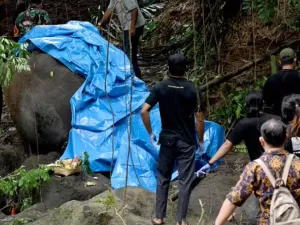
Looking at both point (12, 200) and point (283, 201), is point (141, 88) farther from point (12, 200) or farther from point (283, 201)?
point (283, 201)

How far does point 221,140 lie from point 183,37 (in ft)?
15.1

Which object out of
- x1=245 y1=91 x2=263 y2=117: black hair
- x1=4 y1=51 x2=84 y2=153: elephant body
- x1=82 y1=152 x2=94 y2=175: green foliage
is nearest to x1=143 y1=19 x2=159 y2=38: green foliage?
x1=4 y1=51 x2=84 y2=153: elephant body

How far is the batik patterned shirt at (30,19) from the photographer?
11.4m

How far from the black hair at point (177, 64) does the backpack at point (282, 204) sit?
2.34 m

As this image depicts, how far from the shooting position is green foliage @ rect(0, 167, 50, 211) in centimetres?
838

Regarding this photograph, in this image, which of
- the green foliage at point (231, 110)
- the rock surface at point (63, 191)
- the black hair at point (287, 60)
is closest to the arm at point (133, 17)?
the green foliage at point (231, 110)

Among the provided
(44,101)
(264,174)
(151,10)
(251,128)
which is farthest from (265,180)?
(151,10)

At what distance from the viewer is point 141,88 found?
413 inches

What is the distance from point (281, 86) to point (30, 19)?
513 centimetres

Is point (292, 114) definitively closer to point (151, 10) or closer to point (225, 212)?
point (225, 212)

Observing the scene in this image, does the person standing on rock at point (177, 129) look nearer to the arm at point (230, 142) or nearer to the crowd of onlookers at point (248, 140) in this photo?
the crowd of onlookers at point (248, 140)

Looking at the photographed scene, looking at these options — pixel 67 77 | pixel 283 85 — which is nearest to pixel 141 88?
pixel 67 77

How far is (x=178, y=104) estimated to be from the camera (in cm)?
704

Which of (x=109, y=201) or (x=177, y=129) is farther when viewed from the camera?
(x=177, y=129)
